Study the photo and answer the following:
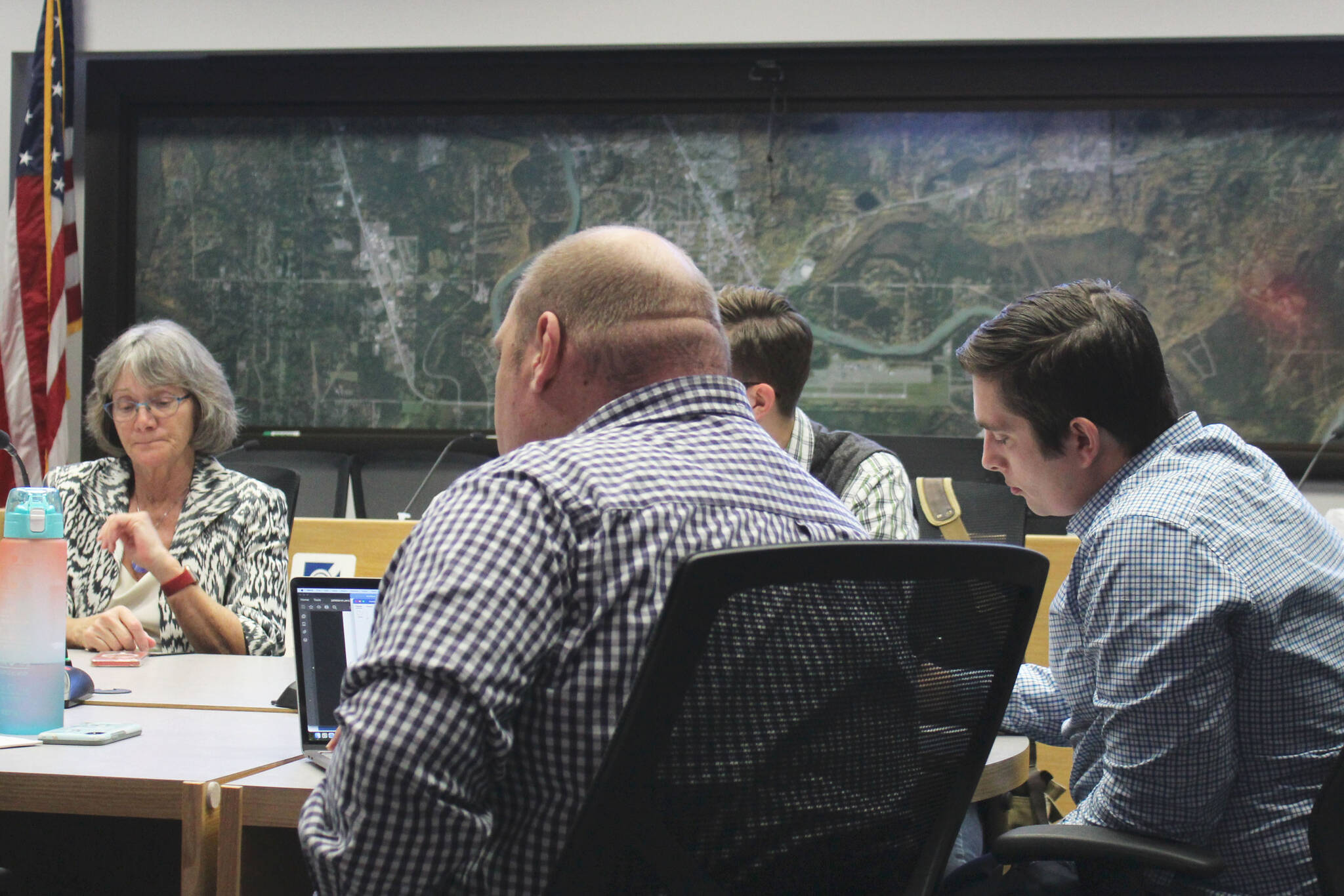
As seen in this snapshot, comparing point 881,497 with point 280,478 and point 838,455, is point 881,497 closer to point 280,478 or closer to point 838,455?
point 838,455

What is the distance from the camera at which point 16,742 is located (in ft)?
4.48

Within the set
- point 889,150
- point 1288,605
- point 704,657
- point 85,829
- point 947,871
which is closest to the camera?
point 704,657

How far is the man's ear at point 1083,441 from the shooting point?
4.53 feet

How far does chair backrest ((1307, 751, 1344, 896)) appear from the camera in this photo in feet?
3.46

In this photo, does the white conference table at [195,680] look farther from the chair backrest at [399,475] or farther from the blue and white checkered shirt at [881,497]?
the chair backrest at [399,475]

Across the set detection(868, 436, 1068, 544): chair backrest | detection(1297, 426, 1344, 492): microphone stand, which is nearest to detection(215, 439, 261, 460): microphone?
detection(868, 436, 1068, 544): chair backrest

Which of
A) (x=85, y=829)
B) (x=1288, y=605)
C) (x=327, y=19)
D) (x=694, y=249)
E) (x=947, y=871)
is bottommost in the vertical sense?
(x=85, y=829)

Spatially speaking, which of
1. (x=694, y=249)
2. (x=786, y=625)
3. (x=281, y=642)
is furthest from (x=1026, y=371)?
(x=694, y=249)

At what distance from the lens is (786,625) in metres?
0.77

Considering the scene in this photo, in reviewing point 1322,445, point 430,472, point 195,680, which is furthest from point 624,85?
point 195,680

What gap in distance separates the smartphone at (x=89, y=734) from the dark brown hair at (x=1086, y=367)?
1148mm

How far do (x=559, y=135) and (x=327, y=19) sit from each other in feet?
3.10

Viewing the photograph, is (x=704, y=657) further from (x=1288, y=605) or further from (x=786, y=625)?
(x=1288, y=605)

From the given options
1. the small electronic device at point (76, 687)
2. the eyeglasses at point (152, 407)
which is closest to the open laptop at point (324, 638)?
the small electronic device at point (76, 687)
